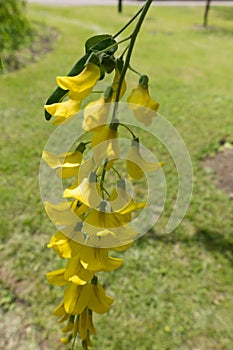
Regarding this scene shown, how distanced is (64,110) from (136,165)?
14 centimetres

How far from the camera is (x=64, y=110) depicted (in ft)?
1.91

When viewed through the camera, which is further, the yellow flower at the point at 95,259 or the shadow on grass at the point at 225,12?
the shadow on grass at the point at 225,12

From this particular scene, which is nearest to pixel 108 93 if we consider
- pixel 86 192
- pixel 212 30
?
pixel 86 192

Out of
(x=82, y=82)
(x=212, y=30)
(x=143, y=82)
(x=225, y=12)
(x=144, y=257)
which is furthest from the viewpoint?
(x=225, y=12)

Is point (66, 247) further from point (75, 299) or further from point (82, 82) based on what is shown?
point (82, 82)

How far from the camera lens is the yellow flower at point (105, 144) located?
56 cm

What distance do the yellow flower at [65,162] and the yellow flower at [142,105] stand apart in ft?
0.36

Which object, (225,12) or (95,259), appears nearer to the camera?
(95,259)

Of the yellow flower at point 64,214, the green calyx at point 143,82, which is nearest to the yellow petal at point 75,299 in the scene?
the yellow flower at point 64,214

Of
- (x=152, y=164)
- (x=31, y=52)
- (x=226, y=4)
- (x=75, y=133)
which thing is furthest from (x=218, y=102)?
(x=226, y=4)

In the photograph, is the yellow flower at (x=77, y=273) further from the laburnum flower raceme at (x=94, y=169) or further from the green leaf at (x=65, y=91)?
the green leaf at (x=65, y=91)

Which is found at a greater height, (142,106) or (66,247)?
(142,106)

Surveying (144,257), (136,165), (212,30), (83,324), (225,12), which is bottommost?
(225,12)

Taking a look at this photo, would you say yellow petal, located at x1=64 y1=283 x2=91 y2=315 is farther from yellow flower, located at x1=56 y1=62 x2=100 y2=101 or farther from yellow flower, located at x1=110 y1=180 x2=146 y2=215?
yellow flower, located at x1=56 y1=62 x2=100 y2=101
